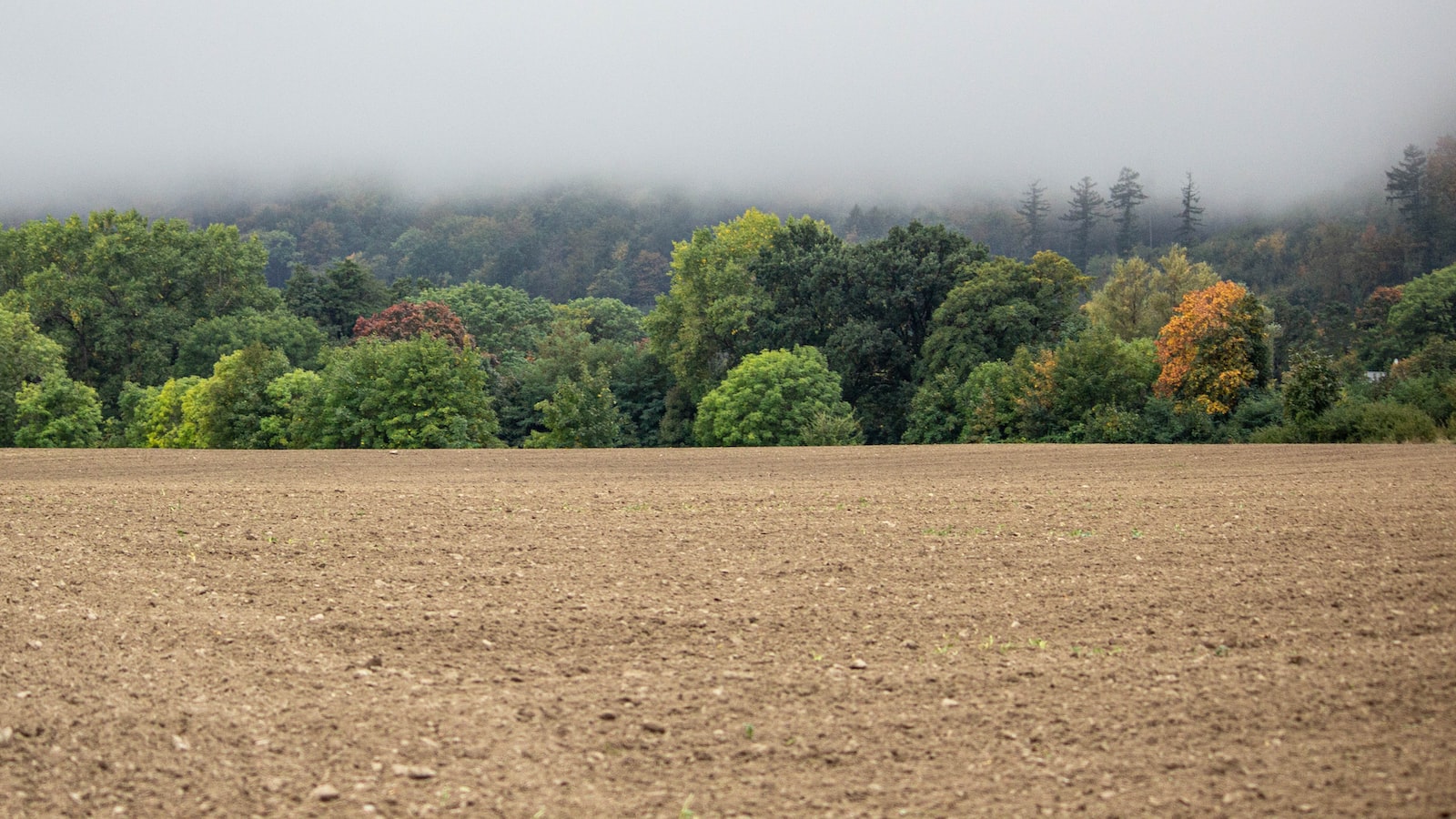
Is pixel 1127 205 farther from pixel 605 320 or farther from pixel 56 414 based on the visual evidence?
pixel 56 414

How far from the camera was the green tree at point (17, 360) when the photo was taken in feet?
179

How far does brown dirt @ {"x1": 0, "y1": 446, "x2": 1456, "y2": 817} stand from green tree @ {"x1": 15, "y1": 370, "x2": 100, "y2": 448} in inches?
1705

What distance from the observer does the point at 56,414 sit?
5409 cm

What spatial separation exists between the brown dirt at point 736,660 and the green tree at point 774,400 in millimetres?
37502

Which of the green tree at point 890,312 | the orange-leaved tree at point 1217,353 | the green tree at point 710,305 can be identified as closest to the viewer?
the orange-leaved tree at point 1217,353

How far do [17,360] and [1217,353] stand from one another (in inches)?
2219

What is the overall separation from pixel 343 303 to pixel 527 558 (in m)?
72.4

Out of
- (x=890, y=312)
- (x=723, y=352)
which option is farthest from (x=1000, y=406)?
(x=723, y=352)

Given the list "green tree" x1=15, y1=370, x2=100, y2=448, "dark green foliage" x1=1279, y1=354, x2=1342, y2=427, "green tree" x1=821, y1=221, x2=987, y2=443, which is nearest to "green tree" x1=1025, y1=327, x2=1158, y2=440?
"dark green foliage" x1=1279, y1=354, x2=1342, y2=427

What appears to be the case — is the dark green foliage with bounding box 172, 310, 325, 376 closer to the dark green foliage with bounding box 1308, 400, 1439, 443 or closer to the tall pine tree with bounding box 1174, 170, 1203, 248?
the dark green foliage with bounding box 1308, 400, 1439, 443

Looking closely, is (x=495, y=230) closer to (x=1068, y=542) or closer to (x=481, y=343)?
(x=481, y=343)

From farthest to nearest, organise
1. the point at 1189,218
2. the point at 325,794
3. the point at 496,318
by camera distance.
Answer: the point at 1189,218, the point at 496,318, the point at 325,794

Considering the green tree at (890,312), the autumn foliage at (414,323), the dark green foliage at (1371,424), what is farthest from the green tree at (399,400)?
the dark green foliage at (1371,424)

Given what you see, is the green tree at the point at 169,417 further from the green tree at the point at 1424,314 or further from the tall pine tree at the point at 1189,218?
the tall pine tree at the point at 1189,218
